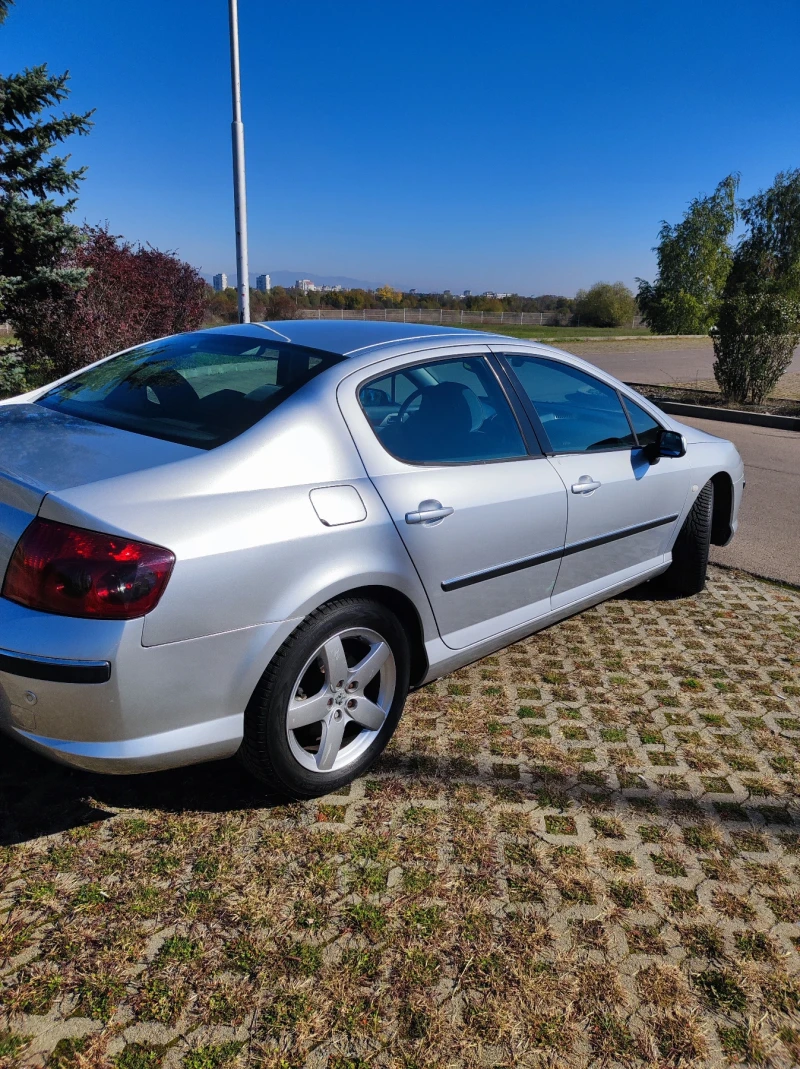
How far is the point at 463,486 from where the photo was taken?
9.91 feet

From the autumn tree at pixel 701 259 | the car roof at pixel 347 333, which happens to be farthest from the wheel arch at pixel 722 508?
the autumn tree at pixel 701 259

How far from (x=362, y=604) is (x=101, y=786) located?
1.16m

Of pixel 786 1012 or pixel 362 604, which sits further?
pixel 362 604

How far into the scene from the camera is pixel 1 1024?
1.86m

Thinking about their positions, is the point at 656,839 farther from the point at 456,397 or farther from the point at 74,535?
the point at 74,535

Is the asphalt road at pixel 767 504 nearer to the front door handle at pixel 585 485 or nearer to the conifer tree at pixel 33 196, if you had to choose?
the front door handle at pixel 585 485

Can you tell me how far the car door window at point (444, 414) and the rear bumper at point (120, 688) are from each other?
92 cm

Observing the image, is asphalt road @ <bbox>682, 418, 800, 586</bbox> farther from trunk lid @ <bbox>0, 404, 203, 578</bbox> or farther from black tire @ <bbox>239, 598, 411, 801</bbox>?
trunk lid @ <bbox>0, 404, 203, 578</bbox>

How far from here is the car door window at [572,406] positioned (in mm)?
3598

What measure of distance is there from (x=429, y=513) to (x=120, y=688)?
1.22 m

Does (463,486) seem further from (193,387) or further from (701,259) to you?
(701,259)

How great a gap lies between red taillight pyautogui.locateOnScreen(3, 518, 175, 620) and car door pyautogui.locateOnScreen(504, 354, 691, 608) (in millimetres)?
1976

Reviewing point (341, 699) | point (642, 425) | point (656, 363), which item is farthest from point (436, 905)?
point (656, 363)

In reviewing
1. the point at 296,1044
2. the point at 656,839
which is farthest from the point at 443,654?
the point at 296,1044
